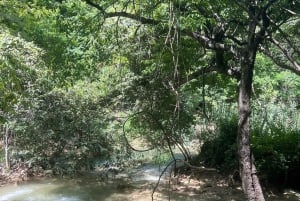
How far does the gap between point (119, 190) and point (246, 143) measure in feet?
14.1

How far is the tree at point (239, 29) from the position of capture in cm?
517

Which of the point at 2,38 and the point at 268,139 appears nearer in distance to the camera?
the point at 2,38

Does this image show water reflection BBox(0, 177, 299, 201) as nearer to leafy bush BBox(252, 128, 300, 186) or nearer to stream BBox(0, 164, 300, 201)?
stream BBox(0, 164, 300, 201)

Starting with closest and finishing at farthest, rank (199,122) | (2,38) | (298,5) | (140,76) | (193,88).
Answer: (2,38), (298,5), (140,76), (193,88), (199,122)

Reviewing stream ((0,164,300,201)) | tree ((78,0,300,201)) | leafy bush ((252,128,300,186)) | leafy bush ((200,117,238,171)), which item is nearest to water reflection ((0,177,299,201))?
stream ((0,164,300,201))

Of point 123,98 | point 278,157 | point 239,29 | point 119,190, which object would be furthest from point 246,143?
point 123,98

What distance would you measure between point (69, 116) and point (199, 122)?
3.22 meters

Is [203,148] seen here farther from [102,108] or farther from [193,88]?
[102,108]

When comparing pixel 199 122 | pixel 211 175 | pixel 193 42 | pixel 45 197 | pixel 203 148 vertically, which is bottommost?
pixel 45 197

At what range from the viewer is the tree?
204 inches

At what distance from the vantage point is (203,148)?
33.3 ft

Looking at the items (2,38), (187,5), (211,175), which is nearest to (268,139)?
(211,175)

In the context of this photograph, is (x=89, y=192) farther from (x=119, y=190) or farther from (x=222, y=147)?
(x=222, y=147)

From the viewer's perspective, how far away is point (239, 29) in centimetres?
789
